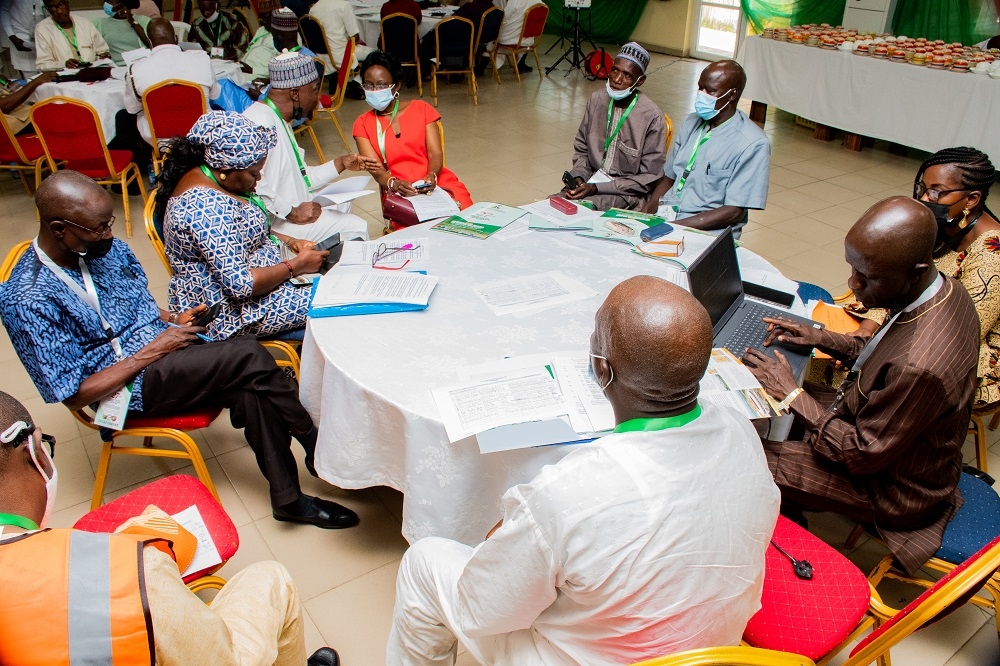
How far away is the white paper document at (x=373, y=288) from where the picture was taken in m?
2.08

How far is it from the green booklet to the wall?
874cm

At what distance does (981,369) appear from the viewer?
221 centimetres

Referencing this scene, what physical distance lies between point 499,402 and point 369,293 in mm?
698

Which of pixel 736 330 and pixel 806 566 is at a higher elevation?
pixel 736 330

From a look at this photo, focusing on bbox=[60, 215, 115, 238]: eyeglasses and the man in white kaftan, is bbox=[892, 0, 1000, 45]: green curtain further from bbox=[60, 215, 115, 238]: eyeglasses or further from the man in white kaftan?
bbox=[60, 215, 115, 238]: eyeglasses

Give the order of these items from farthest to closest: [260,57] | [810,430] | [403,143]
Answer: [260,57] < [403,143] < [810,430]

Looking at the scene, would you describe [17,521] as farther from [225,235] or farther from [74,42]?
[74,42]

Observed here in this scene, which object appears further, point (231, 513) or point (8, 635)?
point (231, 513)

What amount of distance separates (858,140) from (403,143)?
4736mm

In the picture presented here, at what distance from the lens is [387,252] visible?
96.2 inches

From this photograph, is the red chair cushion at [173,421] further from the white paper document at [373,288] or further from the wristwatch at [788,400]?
the wristwatch at [788,400]

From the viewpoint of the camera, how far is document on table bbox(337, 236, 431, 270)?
2.38 meters

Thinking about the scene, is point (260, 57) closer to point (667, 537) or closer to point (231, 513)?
point (231, 513)

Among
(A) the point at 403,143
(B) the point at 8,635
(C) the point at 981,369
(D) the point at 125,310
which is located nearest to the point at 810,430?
(C) the point at 981,369
